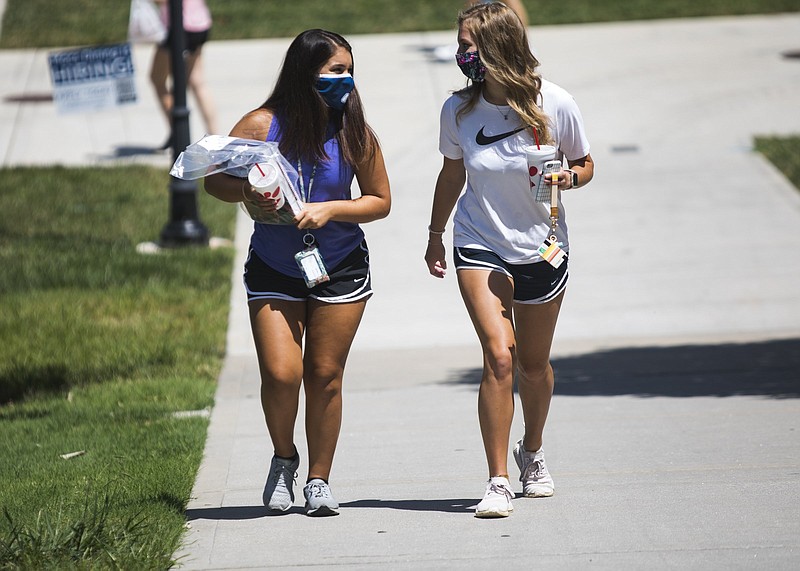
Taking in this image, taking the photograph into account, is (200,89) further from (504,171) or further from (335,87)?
(504,171)

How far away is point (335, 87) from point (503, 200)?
74cm

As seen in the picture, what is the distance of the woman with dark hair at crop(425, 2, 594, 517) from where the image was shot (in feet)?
15.9

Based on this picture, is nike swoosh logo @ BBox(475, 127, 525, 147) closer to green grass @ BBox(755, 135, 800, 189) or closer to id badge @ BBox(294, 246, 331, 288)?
id badge @ BBox(294, 246, 331, 288)

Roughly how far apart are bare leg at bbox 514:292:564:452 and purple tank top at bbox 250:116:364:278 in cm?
74

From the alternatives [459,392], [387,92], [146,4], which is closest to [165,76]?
[146,4]

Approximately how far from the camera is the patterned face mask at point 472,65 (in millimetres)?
4859

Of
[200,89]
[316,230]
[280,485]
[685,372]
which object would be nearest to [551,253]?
[316,230]

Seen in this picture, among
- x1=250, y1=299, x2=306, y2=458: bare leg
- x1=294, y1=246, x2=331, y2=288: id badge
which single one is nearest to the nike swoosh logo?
x1=294, y1=246, x2=331, y2=288: id badge

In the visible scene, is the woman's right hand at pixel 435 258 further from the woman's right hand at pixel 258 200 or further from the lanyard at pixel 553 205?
the woman's right hand at pixel 258 200

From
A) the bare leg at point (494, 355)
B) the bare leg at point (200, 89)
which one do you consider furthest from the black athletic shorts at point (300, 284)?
the bare leg at point (200, 89)

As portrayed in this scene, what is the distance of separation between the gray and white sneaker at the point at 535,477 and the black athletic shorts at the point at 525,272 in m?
0.63

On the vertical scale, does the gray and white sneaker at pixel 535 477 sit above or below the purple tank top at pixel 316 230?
below

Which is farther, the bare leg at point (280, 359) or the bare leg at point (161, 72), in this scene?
the bare leg at point (161, 72)

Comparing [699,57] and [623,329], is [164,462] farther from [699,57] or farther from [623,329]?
[699,57]
